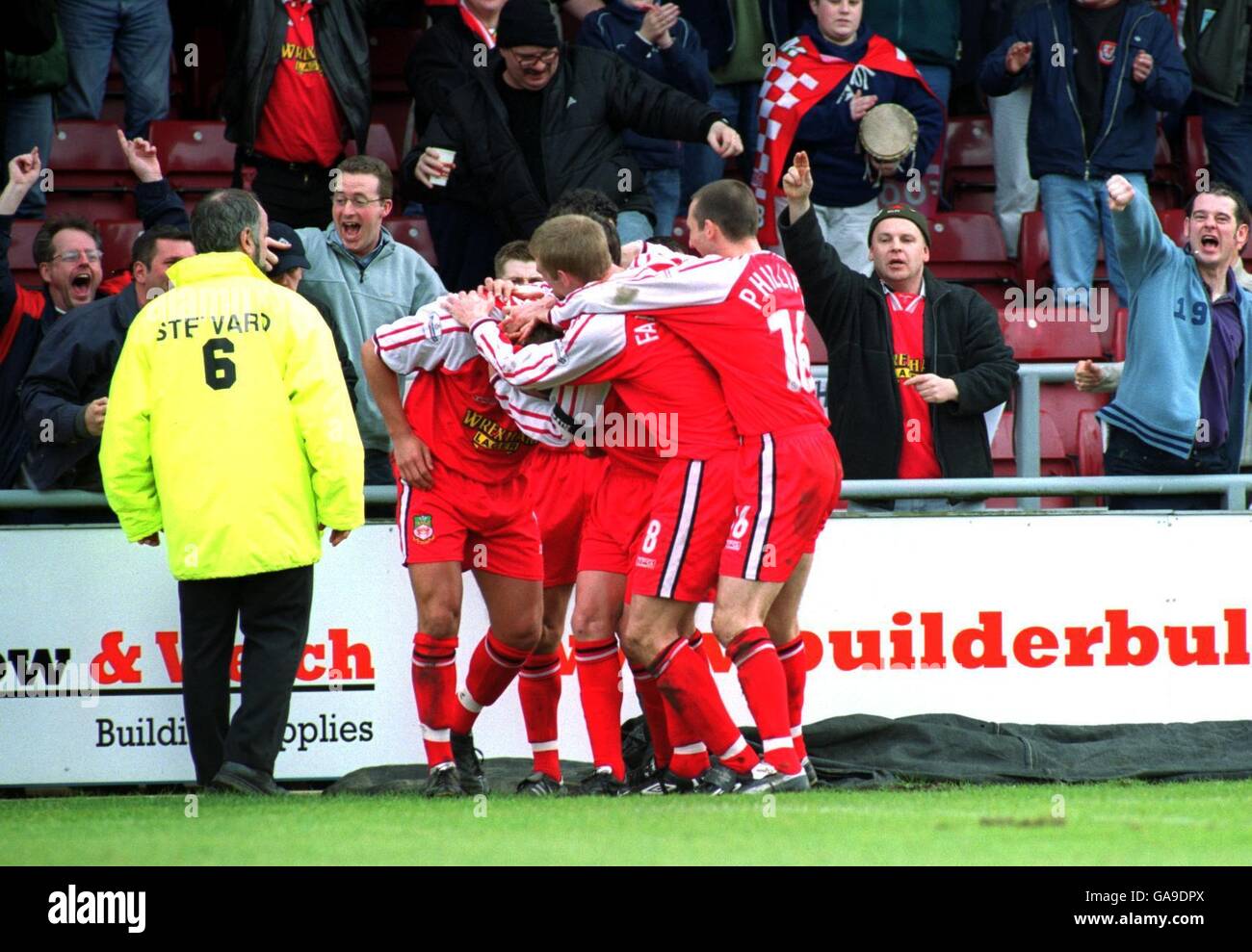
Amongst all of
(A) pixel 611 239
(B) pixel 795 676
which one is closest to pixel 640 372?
(A) pixel 611 239

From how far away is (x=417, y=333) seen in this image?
7324 mm

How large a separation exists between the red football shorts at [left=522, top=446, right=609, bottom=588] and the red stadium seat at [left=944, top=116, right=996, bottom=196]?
18.5 ft

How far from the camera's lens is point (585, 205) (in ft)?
26.2

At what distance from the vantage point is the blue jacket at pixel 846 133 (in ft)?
35.5

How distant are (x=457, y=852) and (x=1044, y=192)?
284 inches

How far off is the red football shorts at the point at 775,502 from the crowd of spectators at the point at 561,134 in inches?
61.5

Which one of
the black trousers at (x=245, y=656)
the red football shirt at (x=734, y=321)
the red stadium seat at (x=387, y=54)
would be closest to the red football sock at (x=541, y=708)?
the black trousers at (x=245, y=656)

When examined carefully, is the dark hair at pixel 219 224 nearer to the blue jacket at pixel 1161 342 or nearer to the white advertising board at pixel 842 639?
the white advertising board at pixel 842 639

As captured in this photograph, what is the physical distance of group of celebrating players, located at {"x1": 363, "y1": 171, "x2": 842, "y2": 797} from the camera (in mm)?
6832

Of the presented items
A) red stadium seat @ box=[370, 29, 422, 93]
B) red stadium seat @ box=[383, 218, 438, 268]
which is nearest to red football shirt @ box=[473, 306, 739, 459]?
red stadium seat @ box=[383, 218, 438, 268]

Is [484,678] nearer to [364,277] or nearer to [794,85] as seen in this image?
[364,277]

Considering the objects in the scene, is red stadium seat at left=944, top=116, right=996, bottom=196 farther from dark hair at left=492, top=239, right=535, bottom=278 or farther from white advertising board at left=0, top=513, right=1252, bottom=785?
dark hair at left=492, top=239, right=535, bottom=278

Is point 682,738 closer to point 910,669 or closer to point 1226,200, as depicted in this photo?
point 910,669
